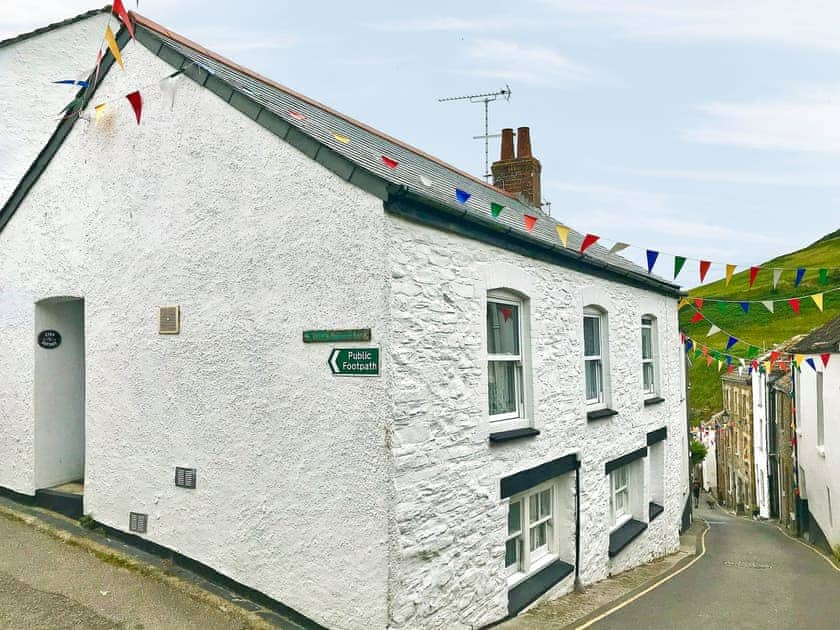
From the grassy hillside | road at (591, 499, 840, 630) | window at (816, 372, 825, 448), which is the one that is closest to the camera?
road at (591, 499, 840, 630)

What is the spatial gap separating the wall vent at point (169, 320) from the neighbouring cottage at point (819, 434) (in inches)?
536

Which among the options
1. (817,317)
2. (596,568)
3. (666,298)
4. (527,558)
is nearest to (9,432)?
(527,558)

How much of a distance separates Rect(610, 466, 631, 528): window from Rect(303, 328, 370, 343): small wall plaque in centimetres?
688

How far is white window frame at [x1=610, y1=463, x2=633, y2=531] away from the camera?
437 inches

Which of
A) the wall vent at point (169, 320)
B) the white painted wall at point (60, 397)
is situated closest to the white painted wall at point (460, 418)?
the wall vent at point (169, 320)

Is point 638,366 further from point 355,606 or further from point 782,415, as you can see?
point 782,415

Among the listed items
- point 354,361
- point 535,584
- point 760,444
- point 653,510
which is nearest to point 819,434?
point 653,510

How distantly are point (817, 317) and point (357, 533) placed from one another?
7640 cm

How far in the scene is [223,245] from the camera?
6.72 m

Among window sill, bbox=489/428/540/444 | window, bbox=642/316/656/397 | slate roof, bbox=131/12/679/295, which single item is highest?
slate roof, bbox=131/12/679/295

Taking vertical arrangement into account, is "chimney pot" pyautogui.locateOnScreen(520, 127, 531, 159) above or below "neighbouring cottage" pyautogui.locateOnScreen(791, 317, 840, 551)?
above

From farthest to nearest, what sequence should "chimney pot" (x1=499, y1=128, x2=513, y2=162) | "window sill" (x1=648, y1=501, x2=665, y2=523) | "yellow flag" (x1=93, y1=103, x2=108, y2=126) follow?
"chimney pot" (x1=499, y1=128, x2=513, y2=162) → "window sill" (x1=648, y1=501, x2=665, y2=523) → "yellow flag" (x1=93, y1=103, x2=108, y2=126)

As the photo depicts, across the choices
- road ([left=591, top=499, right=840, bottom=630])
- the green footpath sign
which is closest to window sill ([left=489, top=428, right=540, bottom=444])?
the green footpath sign

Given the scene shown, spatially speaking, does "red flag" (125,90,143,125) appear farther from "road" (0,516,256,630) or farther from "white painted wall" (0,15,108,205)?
"road" (0,516,256,630)
